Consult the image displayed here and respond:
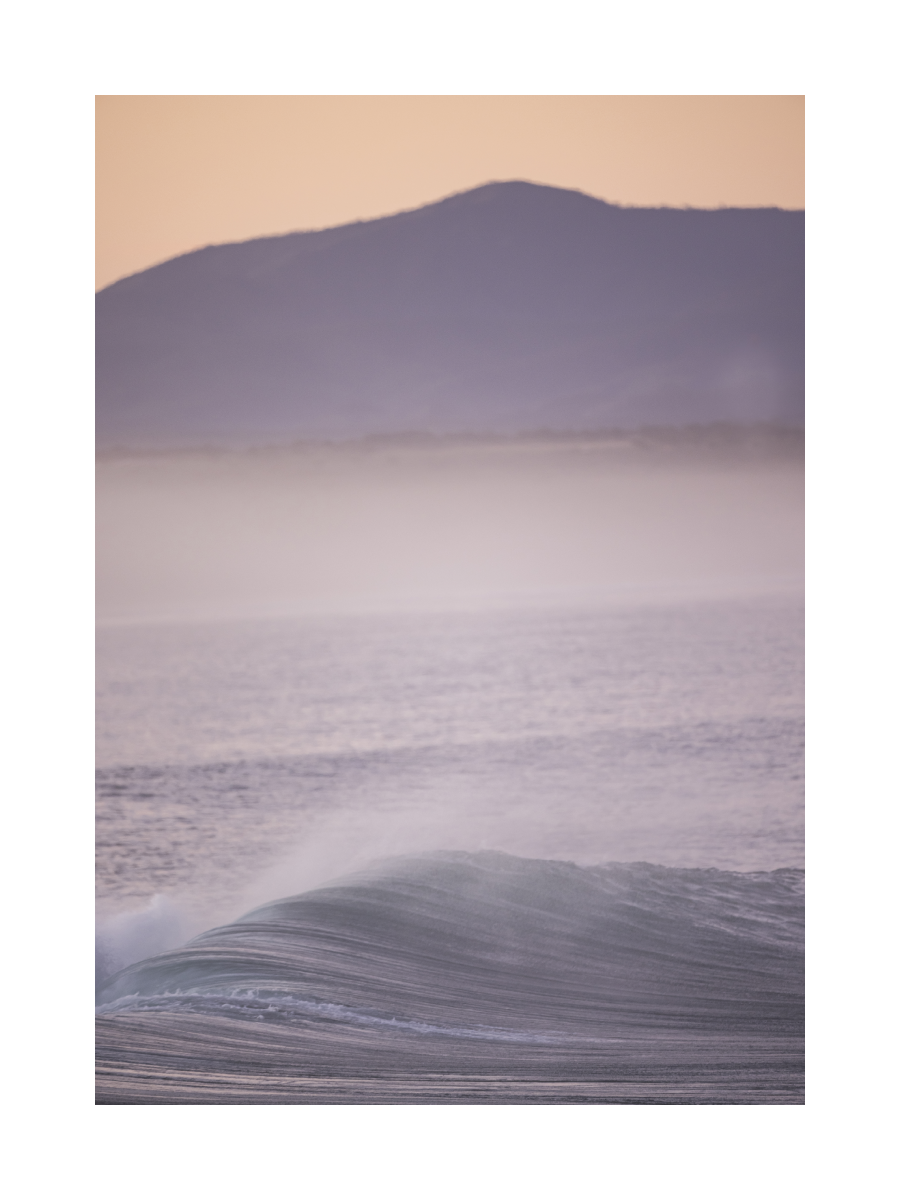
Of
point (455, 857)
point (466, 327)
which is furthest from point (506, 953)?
point (466, 327)

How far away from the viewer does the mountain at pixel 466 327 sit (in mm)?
3986

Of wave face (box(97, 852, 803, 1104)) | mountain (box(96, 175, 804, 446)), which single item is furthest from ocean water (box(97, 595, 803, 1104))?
mountain (box(96, 175, 804, 446))

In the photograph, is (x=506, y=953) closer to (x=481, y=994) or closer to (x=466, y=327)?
(x=481, y=994)

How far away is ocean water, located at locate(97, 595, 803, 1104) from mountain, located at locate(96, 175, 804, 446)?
0.74 m

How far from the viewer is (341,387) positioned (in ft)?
13.3

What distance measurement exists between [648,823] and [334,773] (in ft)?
3.62

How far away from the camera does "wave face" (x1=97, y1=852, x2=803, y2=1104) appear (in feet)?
12.0

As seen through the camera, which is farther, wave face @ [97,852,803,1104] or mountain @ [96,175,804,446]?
mountain @ [96,175,804,446]

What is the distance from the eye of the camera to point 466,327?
402 centimetres

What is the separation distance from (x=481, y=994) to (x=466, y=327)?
232cm

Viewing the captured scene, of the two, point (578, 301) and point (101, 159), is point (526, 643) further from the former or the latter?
point (101, 159)

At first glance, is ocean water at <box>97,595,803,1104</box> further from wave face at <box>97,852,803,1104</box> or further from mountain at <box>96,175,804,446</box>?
mountain at <box>96,175,804,446</box>

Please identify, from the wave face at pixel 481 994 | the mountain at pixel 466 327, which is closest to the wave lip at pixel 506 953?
the wave face at pixel 481 994
